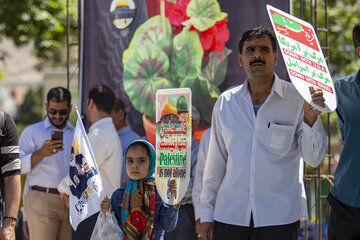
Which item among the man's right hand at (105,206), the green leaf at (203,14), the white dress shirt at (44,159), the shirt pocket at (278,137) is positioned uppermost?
the green leaf at (203,14)

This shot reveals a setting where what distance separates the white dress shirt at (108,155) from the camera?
4734mm

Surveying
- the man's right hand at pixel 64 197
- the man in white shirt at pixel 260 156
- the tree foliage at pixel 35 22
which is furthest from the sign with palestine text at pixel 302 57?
the tree foliage at pixel 35 22

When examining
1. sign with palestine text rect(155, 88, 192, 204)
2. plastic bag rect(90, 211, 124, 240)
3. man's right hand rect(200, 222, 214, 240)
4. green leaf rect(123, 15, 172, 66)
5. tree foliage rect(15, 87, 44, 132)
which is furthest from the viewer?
tree foliage rect(15, 87, 44, 132)

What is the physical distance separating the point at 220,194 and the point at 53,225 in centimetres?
230

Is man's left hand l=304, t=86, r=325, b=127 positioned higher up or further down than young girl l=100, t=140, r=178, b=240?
higher up

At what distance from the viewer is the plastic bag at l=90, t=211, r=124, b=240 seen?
11.7 feet

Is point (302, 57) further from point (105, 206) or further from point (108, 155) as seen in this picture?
point (108, 155)

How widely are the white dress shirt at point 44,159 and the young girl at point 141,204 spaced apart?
1.55 m

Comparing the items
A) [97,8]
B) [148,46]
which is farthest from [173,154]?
[97,8]

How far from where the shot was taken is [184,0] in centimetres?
515

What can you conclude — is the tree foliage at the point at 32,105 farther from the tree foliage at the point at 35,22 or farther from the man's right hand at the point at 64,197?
the man's right hand at the point at 64,197

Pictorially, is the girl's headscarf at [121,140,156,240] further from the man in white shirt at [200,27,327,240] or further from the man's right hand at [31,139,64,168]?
the man's right hand at [31,139,64,168]

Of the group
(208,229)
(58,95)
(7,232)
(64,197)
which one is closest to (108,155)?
(64,197)

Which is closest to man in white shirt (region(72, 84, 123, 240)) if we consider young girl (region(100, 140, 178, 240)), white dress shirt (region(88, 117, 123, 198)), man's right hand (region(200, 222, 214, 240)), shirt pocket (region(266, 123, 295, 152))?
white dress shirt (region(88, 117, 123, 198))
